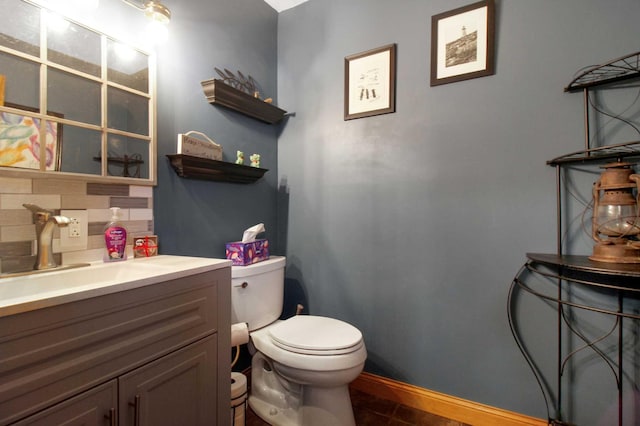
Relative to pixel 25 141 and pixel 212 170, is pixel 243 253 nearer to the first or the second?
pixel 212 170

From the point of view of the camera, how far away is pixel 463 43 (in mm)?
1469

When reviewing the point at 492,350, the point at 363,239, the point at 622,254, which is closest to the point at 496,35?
the point at 622,254

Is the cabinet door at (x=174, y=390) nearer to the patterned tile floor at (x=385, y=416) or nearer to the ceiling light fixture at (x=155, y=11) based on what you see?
the patterned tile floor at (x=385, y=416)

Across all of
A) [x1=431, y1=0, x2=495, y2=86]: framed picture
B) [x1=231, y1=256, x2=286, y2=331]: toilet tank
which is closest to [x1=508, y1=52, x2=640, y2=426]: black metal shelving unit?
[x1=431, y1=0, x2=495, y2=86]: framed picture

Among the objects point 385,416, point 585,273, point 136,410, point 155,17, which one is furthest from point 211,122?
point 585,273

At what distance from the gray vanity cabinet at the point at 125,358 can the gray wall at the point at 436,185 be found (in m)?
0.91

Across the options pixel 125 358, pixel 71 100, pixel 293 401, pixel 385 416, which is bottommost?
pixel 385 416

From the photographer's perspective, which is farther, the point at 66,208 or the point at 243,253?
the point at 243,253

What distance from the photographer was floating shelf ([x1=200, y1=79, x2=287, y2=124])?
1.54 metres

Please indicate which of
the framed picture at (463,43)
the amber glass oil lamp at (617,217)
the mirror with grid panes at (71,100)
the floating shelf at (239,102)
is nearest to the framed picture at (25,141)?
the mirror with grid panes at (71,100)

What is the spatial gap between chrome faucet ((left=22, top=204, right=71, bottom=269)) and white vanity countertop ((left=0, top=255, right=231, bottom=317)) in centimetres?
4

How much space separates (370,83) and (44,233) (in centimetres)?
164

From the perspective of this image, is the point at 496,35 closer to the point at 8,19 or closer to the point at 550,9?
the point at 550,9

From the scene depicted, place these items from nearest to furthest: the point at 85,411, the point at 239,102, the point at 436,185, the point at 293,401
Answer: the point at 85,411
the point at 293,401
the point at 436,185
the point at 239,102
